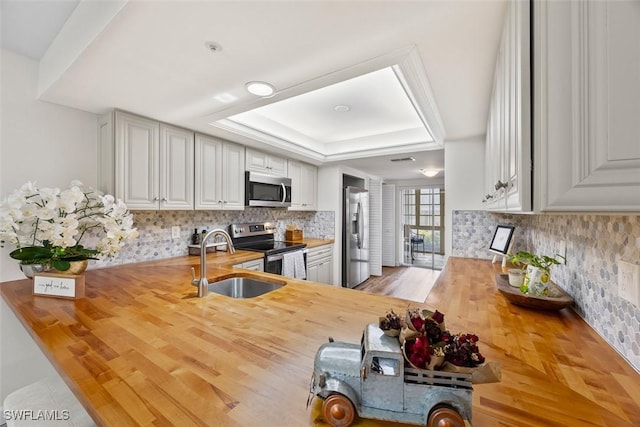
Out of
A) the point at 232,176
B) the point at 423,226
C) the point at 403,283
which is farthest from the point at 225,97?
the point at 423,226

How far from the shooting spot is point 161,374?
2.53 ft

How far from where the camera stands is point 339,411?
0.57 m

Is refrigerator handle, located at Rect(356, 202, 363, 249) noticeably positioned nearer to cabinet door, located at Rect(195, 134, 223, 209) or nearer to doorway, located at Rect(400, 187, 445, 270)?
doorway, located at Rect(400, 187, 445, 270)

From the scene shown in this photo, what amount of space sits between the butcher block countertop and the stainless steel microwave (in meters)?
1.67

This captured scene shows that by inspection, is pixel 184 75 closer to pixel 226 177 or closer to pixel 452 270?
pixel 226 177

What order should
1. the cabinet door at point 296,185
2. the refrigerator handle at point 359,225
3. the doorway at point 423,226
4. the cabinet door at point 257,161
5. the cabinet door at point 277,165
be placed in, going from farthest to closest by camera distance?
the doorway at point 423,226 < the refrigerator handle at point 359,225 < the cabinet door at point 296,185 < the cabinet door at point 277,165 < the cabinet door at point 257,161

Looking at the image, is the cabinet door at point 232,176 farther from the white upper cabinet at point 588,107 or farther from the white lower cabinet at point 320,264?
the white upper cabinet at point 588,107

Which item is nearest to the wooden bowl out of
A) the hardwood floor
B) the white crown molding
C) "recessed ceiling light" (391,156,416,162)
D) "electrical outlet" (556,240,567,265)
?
"electrical outlet" (556,240,567,265)

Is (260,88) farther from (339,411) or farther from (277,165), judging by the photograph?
(277,165)

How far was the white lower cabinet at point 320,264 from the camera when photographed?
3758 mm

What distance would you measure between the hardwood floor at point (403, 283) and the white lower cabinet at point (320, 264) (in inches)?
33.9

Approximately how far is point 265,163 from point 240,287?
6.11 ft

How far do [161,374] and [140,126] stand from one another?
2090 millimetres

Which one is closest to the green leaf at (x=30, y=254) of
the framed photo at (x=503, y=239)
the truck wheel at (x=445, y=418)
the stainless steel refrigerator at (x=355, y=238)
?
the truck wheel at (x=445, y=418)
